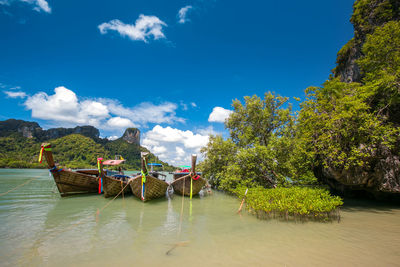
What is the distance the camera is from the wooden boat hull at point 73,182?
1172 cm

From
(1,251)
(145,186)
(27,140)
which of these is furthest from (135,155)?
(1,251)

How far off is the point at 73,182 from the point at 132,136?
340 ft

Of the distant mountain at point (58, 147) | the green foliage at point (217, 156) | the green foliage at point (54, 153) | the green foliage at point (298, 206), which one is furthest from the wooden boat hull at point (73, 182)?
the green foliage at point (54, 153)

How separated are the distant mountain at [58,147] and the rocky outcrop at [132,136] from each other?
3.40m

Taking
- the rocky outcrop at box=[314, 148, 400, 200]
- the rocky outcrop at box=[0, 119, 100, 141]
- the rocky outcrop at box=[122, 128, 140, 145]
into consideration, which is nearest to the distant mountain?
the rocky outcrop at box=[0, 119, 100, 141]

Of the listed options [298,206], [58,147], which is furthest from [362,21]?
[58,147]

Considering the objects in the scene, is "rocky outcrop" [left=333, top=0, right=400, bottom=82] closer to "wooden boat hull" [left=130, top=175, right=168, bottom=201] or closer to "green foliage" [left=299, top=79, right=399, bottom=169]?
"green foliage" [left=299, top=79, right=399, bottom=169]

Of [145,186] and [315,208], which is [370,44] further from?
[145,186]

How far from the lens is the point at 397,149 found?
8.63m

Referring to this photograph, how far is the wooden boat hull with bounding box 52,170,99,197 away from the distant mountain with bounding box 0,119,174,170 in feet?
144

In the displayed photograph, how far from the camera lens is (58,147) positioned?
71.0 meters

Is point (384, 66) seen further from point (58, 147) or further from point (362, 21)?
point (58, 147)

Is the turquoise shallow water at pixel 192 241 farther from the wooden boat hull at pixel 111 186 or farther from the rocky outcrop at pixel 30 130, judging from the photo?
the rocky outcrop at pixel 30 130

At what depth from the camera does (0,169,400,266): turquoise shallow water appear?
3.95 meters
